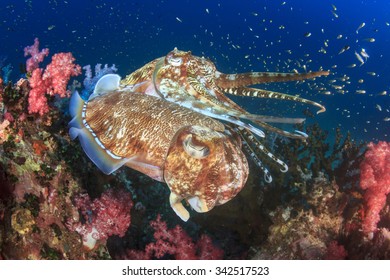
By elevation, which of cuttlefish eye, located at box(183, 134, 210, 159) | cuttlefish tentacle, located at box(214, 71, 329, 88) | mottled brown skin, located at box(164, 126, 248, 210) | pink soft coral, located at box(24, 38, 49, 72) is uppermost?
pink soft coral, located at box(24, 38, 49, 72)

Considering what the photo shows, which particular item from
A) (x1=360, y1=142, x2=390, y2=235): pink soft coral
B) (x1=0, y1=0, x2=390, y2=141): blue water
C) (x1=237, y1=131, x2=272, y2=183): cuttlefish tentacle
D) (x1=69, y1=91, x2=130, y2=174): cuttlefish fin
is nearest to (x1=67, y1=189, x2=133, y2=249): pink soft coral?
(x1=69, y1=91, x2=130, y2=174): cuttlefish fin

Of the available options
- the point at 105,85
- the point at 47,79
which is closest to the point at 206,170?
the point at 105,85

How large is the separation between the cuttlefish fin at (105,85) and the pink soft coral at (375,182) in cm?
451

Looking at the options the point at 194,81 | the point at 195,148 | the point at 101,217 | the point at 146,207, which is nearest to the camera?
the point at 195,148

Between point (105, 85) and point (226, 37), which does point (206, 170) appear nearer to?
point (105, 85)

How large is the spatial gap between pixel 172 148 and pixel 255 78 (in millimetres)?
1165

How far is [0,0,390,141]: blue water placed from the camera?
38.2m

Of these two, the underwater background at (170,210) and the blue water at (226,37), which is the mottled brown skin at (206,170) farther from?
the blue water at (226,37)

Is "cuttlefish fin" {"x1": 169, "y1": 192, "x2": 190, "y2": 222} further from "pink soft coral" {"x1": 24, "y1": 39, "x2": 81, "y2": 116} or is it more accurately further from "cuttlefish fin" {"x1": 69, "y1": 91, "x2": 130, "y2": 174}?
"pink soft coral" {"x1": 24, "y1": 39, "x2": 81, "y2": 116}

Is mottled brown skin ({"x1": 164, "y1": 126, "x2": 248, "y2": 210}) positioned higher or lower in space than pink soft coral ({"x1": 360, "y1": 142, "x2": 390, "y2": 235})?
higher

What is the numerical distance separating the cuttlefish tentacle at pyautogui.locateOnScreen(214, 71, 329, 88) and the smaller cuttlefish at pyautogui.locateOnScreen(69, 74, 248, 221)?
0.65 meters

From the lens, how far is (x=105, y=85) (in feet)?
11.4

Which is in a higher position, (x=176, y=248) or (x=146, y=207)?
(x=146, y=207)

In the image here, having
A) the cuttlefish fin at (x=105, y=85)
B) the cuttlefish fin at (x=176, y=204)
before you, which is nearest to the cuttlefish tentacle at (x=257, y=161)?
the cuttlefish fin at (x=176, y=204)
